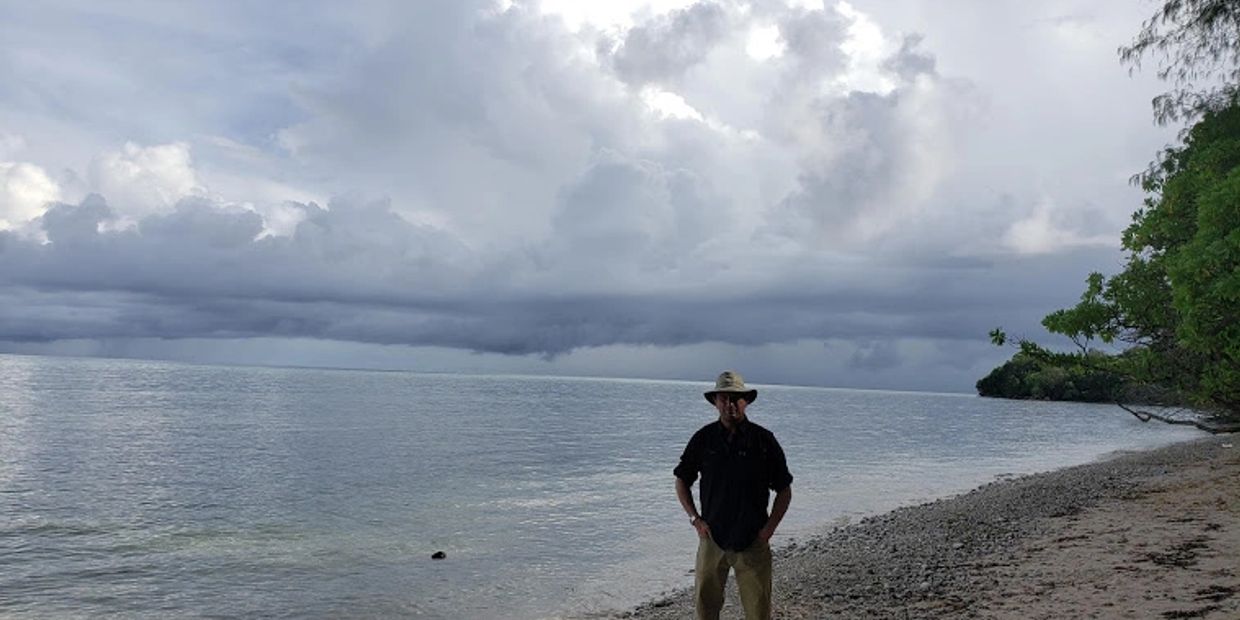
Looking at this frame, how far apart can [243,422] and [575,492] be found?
54594 millimetres

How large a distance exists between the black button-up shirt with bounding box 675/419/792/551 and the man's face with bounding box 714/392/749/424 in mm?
93

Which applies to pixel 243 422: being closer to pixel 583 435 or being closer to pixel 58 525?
pixel 583 435

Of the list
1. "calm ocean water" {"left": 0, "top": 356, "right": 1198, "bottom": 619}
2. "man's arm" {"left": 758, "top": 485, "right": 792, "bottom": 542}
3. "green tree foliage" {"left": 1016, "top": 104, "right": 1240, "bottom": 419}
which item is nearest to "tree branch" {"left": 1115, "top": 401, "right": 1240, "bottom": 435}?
"green tree foliage" {"left": 1016, "top": 104, "right": 1240, "bottom": 419}

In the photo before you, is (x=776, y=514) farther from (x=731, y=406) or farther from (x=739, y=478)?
(x=731, y=406)

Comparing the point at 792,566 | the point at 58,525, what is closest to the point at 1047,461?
the point at 792,566

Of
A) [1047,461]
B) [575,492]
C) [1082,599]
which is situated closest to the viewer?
[1082,599]

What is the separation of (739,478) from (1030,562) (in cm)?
1002

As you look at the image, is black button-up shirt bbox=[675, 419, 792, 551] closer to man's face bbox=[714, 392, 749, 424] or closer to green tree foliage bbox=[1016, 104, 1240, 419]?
man's face bbox=[714, 392, 749, 424]

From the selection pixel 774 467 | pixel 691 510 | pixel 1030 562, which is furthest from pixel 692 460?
pixel 1030 562

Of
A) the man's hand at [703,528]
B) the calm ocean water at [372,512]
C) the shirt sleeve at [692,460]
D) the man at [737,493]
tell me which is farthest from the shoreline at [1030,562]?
the shirt sleeve at [692,460]

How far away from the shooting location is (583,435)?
7169 centimetres

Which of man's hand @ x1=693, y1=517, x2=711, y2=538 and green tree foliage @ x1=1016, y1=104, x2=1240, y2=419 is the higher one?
green tree foliage @ x1=1016, y1=104, x2=1240, y2=419

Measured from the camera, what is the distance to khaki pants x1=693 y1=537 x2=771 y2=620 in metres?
7.84

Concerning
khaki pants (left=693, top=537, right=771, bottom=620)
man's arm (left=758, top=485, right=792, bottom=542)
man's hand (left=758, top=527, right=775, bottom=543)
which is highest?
man's arm (left=758, top=485, right=792, bottom=542)
